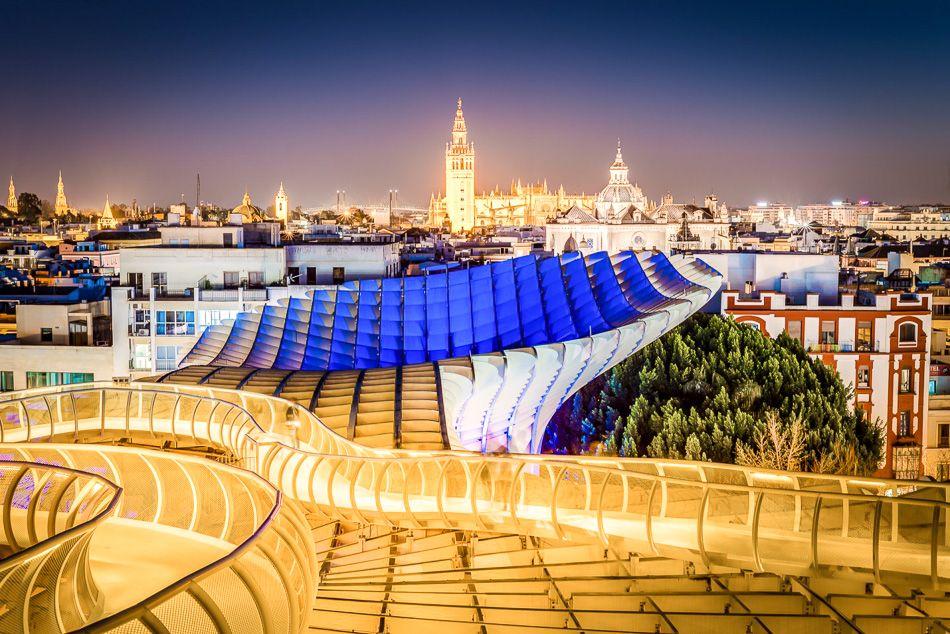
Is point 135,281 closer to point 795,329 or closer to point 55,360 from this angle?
point 55,360

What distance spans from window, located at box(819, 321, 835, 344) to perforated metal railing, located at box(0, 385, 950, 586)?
2005 cm

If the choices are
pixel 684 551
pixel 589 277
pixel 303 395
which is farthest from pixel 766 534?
pixel 589 277

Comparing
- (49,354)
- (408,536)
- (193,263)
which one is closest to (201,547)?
(408,536)

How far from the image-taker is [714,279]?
26938mm

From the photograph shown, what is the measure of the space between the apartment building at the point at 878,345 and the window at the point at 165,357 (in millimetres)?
17808

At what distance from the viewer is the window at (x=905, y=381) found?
106 ft

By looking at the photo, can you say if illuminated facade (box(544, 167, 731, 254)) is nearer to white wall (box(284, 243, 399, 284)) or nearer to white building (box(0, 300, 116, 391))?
white wall (box(284, 243, 399, 284))

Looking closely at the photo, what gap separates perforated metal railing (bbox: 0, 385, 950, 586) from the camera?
9047 mm

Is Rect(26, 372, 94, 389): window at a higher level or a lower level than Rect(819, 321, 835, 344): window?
lower

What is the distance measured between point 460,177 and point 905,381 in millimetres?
164853

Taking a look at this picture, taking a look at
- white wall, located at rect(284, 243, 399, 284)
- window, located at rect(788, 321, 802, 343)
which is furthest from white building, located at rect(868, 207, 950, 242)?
white wall, located at rect(284, 243, 399, 284)

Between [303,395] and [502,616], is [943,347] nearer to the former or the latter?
[303,395]

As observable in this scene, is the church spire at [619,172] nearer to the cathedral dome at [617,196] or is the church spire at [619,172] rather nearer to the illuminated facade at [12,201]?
the cathedral dome at [617,196]

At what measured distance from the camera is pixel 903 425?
32.4 metres
